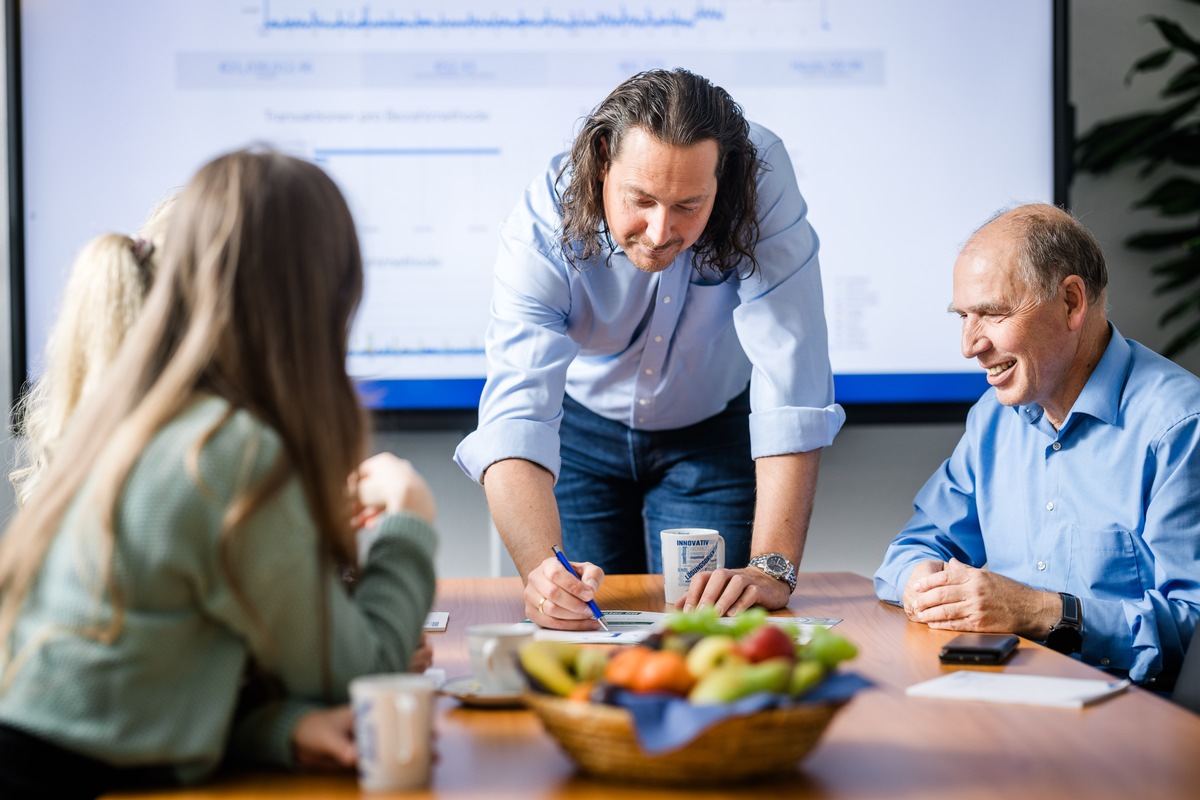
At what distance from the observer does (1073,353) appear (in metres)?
1.83

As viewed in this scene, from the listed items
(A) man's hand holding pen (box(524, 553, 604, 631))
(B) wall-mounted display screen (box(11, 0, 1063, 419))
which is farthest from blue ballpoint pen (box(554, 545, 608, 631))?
(B) wall-mounted display screen (box(11, 0, 1063, 419))

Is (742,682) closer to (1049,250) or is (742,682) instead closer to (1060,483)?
(1060,483)

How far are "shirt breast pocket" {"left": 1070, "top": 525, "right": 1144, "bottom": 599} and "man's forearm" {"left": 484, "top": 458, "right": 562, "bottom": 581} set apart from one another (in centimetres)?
Answer: 77

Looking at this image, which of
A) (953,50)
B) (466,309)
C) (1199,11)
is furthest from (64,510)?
(1199,11)

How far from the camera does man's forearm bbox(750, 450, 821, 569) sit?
196 cm

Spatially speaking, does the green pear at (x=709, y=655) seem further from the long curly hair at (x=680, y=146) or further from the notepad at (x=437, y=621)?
the long curly hair at (x=680, y=146)

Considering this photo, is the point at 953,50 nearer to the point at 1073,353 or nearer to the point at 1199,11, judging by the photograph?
the point at 1199,11

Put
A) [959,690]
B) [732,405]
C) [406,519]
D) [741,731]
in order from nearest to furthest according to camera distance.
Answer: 1. [741,731]
2. [406,519]
3. [959,690]
4. [732,405]

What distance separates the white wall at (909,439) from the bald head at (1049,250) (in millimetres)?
1228

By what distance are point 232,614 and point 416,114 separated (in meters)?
2.26

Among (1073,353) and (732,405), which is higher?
(1073,353)


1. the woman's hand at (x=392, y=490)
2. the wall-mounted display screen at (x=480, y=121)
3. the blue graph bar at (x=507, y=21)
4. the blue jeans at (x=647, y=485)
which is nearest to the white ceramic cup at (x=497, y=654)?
the woman's hand at (x=392, y=490)

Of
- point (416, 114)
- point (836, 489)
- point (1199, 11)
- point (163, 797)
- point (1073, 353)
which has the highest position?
point (1199, 11)

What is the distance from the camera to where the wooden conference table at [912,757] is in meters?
0.94
